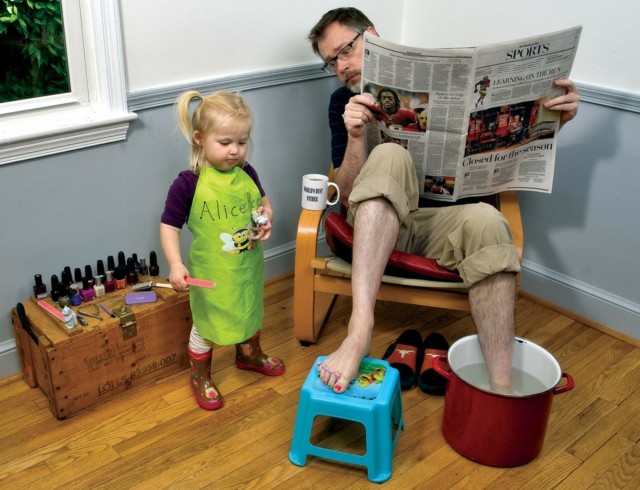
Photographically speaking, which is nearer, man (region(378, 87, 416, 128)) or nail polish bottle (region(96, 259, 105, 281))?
man (region(378, 87, 416, 128))

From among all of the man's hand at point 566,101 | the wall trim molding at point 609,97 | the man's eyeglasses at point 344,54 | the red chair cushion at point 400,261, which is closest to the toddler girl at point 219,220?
the red chair cushion at point 400,261

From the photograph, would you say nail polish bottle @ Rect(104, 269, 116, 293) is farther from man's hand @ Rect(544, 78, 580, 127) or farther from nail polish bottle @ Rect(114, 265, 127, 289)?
man's hand @ Rect(544, 78, 580, 127)

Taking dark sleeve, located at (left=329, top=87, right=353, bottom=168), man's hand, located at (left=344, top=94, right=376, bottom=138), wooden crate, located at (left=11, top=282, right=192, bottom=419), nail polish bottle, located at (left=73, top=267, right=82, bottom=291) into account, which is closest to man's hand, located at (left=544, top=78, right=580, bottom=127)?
man's hand, located at (left=344, top=94, right=376, bottom=138)

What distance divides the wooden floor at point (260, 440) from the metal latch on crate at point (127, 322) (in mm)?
179

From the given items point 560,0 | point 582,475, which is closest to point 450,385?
point 582,475

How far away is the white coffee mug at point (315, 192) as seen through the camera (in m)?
2.02

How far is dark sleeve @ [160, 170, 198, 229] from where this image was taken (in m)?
1.70

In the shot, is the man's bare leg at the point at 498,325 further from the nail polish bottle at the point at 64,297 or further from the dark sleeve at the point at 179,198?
the nail polish bottle at the point at 64,297

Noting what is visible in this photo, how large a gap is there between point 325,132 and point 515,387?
111 centimetres

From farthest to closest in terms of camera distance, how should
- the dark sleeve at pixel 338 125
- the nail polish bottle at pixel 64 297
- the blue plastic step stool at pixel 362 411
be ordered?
the dark sleeve at pixel 338 125, the nail polish bottle at pixel 64 297, the blue plastic step stool at pixel 362 411

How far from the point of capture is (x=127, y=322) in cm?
183

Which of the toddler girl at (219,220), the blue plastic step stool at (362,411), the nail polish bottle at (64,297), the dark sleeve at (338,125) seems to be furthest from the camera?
the dark sleeve at (338,125)

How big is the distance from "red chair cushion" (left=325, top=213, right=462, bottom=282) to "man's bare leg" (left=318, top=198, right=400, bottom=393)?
0.12m

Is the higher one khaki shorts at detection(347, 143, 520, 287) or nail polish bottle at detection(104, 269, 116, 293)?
khaki shorts at detection(347, 143, 520, 287)
